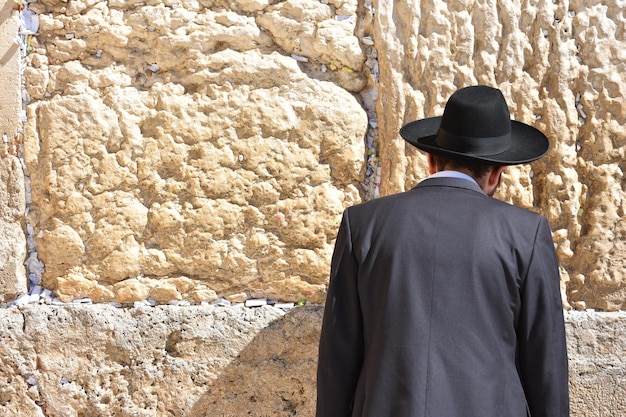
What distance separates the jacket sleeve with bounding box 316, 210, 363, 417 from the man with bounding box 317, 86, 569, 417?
39 millimetres

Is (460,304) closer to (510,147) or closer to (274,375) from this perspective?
(510,147)

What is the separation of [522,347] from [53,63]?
7.15ft

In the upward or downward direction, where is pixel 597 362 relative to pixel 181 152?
downward

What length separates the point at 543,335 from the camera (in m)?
2.20

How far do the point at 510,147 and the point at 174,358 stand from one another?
161cm

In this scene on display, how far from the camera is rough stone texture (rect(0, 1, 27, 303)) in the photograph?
3270mm

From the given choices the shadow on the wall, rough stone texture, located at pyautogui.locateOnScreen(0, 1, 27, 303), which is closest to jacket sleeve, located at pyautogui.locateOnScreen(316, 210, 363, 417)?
the shadow on the wall

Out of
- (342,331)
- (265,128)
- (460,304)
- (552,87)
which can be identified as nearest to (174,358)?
(265,128)

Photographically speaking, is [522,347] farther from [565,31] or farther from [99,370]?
[99,370]

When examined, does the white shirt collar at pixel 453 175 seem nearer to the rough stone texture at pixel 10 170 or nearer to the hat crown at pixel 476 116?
the hat crown at pixel 476 116

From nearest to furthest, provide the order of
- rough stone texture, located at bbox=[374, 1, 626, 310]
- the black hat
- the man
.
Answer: the man
the black hat
rough stone texture, located at bbox=[374, 1, 626, 310]

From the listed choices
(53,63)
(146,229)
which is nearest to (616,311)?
(146,229)

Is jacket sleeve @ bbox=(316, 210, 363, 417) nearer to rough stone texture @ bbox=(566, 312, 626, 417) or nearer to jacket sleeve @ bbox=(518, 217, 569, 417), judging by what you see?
jacket sleeve @ bbox=(518, 217, 569, 417)

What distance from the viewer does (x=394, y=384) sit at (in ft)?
7.27
